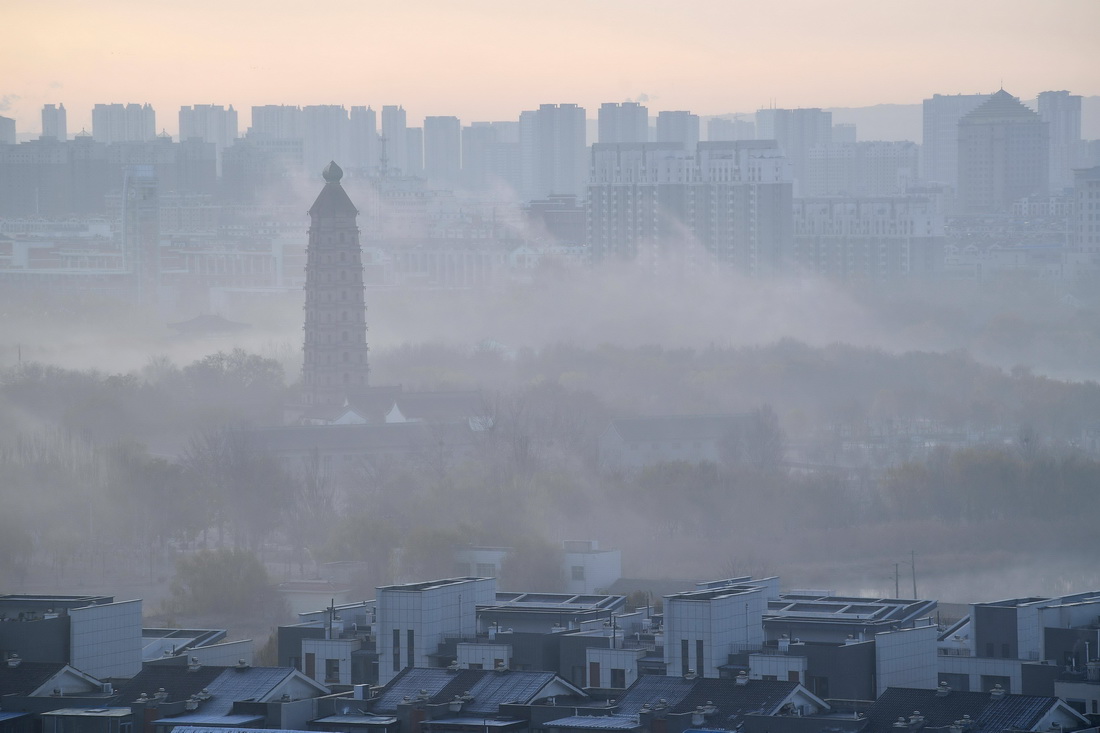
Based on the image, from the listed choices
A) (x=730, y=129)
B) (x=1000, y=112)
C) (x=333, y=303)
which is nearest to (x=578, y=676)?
(x=333, y=303)

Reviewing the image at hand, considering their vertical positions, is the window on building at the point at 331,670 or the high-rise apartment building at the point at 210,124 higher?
the high-rise apartment building at the point at 210,124

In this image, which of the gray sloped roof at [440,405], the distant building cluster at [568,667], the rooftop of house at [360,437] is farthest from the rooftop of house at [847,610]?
the gray sloped roof at [440,405]

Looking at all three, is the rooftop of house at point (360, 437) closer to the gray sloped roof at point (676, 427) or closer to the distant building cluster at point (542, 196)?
the gray sloped roof at point (676, 427)

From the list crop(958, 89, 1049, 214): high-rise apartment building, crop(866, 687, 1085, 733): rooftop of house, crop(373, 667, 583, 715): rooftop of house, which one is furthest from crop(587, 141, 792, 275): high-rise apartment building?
crop(866, 687, 1085, 733): rooftop of house

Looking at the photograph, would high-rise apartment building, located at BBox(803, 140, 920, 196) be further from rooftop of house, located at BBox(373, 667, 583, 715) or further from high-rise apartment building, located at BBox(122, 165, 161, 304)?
rooftop of house, located at BBox(373, 667, 583, 715)

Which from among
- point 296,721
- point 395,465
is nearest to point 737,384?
point 395,465

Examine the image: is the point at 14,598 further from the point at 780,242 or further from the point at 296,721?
the point at 780,242
